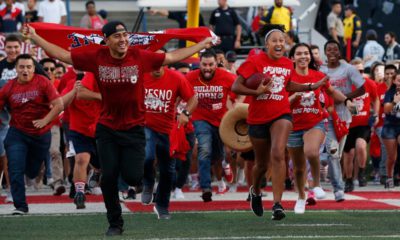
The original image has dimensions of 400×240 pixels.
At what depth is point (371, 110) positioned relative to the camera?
71.8 ft

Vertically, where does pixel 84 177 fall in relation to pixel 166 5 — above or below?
below

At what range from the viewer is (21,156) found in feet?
51.4

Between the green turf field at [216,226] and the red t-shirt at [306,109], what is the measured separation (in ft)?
3.70

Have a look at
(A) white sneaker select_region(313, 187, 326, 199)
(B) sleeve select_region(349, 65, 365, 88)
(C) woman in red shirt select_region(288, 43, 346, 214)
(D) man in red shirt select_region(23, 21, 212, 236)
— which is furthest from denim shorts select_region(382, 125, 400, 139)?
(D) man in red shirt select_region(23, 21, 212, 236)

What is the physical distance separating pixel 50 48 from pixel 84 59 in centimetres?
33

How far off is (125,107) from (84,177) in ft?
14.7

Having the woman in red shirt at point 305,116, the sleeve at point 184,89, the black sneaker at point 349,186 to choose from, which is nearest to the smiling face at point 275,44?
the woman in red shirt at point 305,116

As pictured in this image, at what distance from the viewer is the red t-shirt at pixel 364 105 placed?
2047 centimetres

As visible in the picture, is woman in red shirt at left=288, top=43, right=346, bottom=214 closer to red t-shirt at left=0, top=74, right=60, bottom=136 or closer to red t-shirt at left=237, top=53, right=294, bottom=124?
red t-shirt at left=237, top=53, right=294, bottom=124

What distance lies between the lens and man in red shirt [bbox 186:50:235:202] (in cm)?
1853

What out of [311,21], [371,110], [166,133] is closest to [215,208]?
[166,133]

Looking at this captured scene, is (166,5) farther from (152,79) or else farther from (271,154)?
(271,154)

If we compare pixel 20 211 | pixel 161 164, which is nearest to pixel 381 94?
pixel 161 164

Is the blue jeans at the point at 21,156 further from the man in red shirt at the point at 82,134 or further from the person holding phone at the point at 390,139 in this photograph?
the person holding phone at the point at 390,139
